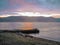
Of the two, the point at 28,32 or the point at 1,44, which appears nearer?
the point at 1,44

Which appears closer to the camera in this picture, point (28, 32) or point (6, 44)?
point (6, 44)

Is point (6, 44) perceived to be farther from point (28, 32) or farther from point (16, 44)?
Answer: point (28, 32)

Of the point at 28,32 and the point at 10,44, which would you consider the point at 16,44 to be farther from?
the point at 28,32

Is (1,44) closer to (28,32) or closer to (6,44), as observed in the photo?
(6,44)

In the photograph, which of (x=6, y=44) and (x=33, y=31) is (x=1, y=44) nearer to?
(x=6, y=44)

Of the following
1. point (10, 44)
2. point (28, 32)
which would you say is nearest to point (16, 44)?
point (10, 44)

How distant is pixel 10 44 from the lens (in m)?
13.7

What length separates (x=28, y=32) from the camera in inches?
1160

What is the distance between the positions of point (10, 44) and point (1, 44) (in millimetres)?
827

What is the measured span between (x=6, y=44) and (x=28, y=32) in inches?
628

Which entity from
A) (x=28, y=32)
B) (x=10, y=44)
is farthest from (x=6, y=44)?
(x=28, y=32)

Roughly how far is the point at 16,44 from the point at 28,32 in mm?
15582

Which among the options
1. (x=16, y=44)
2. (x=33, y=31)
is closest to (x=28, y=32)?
(x=33, y=31)

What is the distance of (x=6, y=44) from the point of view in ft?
44.6
